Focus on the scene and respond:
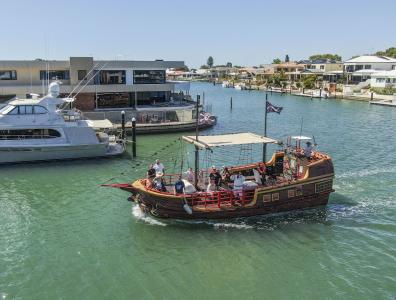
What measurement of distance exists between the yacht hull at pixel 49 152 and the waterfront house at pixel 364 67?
89.4 metres

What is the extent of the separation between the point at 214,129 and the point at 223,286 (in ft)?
109

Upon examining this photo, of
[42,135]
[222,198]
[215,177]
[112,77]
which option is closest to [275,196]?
[222,198]

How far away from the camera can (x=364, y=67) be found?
11344cm

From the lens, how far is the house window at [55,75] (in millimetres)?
45094

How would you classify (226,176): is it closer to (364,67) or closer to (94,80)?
(94,80)

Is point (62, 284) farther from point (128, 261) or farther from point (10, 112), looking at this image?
point (10, 112)

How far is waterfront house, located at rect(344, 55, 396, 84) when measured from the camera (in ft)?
354

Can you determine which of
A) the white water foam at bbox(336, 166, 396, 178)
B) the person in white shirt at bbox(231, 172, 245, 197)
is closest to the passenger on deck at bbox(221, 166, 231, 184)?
the person in white shirt at bbox(231, 172, 245, 197)

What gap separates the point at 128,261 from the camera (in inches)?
641

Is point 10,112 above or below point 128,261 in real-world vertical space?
above

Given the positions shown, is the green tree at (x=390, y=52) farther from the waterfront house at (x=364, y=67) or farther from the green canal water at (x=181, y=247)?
the green canal water at (x=181, y=247)

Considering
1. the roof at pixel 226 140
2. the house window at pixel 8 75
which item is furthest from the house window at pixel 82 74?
the roof at pixel 226 140

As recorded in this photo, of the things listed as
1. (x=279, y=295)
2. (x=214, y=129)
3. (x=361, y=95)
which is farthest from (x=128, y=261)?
(x=361, y=95)

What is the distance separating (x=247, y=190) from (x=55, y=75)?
3250 centimetres
